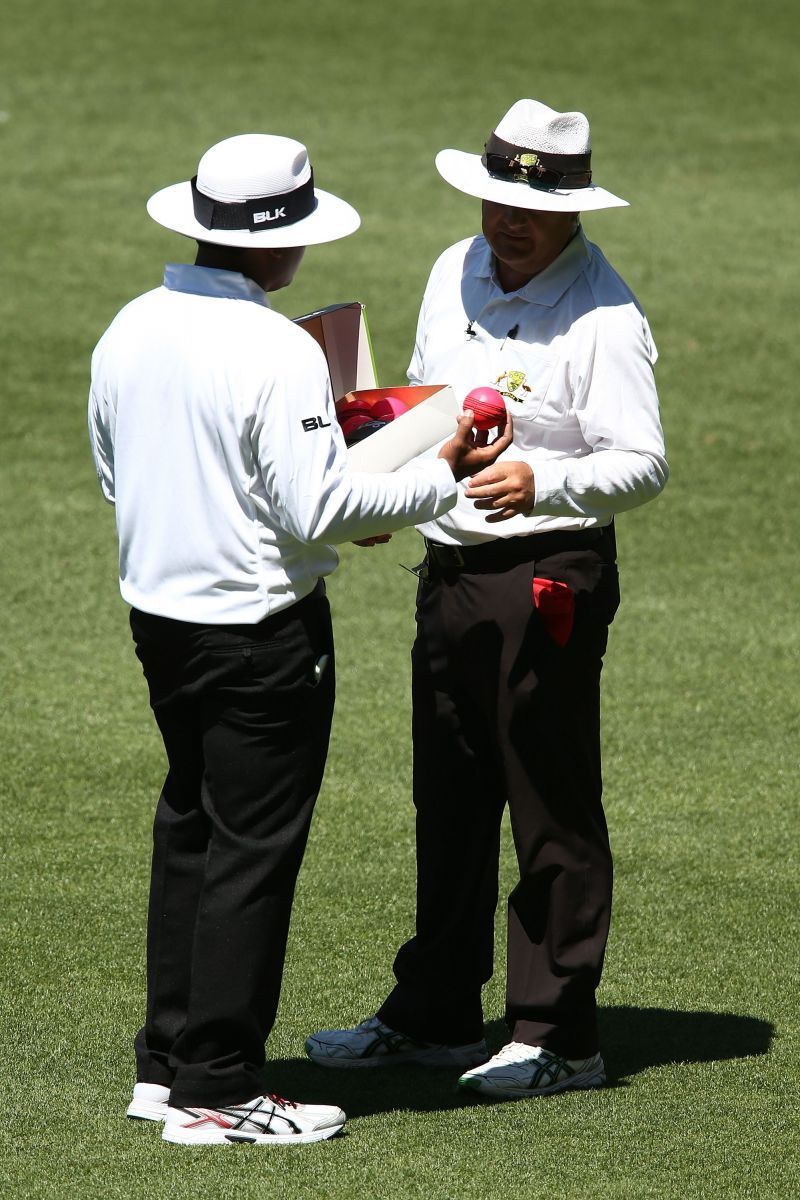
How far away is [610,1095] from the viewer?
385 centimetres

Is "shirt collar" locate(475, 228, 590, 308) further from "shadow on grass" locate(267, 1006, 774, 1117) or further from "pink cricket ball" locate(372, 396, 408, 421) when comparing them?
"shadow on grass" locate(267, 1006, 774, 1117)

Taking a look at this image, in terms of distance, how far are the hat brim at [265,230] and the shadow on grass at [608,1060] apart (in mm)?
1785

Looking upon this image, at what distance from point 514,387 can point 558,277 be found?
0.26 metres

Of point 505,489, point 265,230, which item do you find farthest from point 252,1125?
point 265,230

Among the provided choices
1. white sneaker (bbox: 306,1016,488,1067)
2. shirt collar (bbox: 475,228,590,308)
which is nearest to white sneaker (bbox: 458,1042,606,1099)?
white sneaker (bbox: 306,1016,488,1067)

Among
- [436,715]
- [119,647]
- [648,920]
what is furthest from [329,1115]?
[119,647]

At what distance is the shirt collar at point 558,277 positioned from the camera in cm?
384

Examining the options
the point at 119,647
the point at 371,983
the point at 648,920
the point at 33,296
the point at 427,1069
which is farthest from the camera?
the point at 33,296

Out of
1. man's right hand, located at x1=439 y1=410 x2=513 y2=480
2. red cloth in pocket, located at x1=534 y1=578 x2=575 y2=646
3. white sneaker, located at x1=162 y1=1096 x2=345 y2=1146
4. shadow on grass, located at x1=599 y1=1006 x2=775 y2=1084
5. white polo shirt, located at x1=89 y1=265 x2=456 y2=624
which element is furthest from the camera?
shadow on grass, located at x1=599 y1=1006 x2=775 y2=1084

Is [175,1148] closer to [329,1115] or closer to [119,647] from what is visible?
[329,1115]

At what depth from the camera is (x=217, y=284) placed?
3.36 meters

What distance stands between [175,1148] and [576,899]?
105cm

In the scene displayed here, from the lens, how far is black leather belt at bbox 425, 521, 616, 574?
3.89 m

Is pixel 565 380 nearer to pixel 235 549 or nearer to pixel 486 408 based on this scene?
pixel 486 408
